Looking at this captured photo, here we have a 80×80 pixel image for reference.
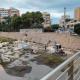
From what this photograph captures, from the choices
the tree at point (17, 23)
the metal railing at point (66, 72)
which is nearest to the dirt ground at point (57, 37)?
the tree at point (17, 23)

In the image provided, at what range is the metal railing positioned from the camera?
1.44 metres

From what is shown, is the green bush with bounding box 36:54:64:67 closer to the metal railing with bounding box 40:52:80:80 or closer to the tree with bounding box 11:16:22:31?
the tree with bounding box 11:16:22:31

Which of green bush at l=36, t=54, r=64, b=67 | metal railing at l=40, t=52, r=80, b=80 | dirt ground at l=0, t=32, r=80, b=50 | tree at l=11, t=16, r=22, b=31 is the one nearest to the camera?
metal railing at l=40, t=52, r=80, b=80

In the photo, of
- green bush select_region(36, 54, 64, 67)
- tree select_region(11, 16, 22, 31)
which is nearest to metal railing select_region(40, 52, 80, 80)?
green bush select_region(36, 54, 64, 67)

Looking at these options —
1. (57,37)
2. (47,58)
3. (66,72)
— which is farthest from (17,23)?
(66,72)

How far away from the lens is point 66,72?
173cm

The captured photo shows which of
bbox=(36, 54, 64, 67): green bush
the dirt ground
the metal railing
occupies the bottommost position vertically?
bbox=(36, 54, 64, 67): green bush

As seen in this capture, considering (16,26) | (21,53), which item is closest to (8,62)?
(21,53)

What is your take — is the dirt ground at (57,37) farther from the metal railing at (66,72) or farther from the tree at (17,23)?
the metal railing at (66,72)

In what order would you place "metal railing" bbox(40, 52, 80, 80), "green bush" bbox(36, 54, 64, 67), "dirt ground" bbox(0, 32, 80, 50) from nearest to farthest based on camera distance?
"metal railing" bbox(40, 52, 80, 80) < "dirt ground" bbox(0, 32, 80, 50) < "green bush" bbox(36, 54, 64, 67)

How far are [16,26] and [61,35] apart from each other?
13.8 meters

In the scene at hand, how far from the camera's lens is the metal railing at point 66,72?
144 cm

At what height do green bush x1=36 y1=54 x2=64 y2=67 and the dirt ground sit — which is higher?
the dirt ground

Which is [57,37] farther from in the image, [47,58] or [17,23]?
[17,23]
